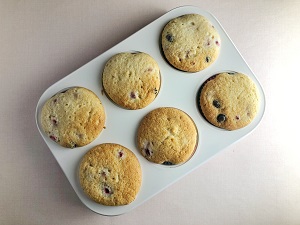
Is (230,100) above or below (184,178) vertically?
above

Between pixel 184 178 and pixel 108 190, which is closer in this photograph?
pixel 108 190

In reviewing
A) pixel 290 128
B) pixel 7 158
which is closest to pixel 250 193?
pixel 290 128

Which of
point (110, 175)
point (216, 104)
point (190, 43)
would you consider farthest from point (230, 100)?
point (110, 175)

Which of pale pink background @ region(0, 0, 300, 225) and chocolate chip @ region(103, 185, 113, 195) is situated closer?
chocolate chip @ region(103, 185, 113, 195)

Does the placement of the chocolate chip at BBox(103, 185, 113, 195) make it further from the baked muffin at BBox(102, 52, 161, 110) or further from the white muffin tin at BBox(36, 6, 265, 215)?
the baked muffin at BBox(102, 52, 161, 110)

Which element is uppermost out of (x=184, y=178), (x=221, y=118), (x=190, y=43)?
(x=190, y=43)

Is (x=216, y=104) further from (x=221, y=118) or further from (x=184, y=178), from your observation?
(x=184, y=178)

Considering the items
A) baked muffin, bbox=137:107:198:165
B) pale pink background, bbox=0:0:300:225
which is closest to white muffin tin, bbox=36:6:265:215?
baked muffin, bbox=137:107:198:165

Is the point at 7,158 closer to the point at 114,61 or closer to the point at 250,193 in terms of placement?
the point at 114,61
